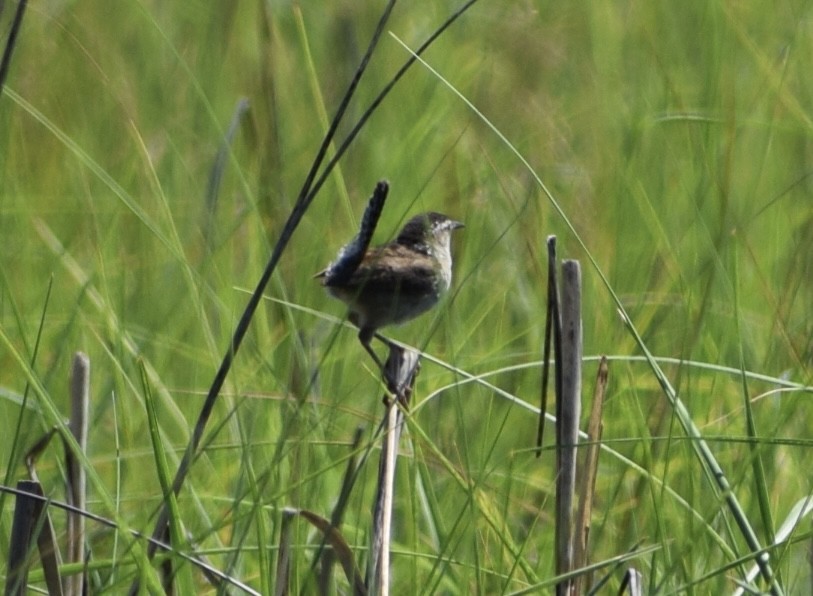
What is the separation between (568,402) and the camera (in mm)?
2213

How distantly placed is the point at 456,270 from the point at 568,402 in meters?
2.00

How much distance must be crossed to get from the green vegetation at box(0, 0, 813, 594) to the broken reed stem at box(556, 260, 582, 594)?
3.9 inches

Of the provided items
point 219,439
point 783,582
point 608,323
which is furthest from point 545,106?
point 783,582

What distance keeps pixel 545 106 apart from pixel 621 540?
9.57 feet

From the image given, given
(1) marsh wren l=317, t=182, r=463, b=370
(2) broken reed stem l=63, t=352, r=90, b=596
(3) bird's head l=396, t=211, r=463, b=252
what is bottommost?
(2) broken reed stem l=63, t=352, r=90, b=596

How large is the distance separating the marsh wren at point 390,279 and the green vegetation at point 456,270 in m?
0.11

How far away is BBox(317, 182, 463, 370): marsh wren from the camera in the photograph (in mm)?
3311

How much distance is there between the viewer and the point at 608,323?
3449 mm

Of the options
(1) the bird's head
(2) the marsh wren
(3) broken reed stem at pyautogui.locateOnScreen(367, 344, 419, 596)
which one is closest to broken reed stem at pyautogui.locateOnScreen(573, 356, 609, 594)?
(3) broken reed stem at pyautogui.locateOnScreen(367, 344, 419, 596)

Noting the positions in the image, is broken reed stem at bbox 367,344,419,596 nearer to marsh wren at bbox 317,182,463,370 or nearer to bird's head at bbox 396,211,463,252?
marsh wren at bbox 317,182,463,370

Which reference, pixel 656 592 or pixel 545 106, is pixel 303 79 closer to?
pixel 545 106

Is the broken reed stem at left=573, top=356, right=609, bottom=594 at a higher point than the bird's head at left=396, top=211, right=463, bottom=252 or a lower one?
lower

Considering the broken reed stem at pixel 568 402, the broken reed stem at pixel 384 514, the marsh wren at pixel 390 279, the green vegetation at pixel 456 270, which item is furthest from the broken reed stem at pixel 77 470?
the marsh wren at pixel 390 279

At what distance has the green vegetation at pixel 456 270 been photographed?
2.55 meters
